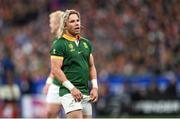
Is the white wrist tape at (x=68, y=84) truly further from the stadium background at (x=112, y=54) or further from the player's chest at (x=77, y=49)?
the stadium background at (x=112, y=54)

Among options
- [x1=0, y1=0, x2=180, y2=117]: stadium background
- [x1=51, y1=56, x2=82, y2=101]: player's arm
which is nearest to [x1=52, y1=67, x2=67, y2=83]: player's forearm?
[x1=51, y1=56, x2=82, y2=101]: player's arm

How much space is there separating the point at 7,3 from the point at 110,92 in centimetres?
963

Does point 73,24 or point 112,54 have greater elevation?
point 73,24

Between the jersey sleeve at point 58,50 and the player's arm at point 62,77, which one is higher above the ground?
the jersey sleeve at point 58,50

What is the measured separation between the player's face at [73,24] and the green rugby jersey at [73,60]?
0.41ft

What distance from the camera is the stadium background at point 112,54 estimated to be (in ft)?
64.3

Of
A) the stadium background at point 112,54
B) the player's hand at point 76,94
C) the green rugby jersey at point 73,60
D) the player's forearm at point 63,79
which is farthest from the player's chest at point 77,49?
the stadium background at point 112,54

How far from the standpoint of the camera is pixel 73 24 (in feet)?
30.3

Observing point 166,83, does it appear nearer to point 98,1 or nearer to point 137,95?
point 137,95

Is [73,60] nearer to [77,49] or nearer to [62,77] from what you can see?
[77,49]

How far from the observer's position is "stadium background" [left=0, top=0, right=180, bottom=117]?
64.3 ft

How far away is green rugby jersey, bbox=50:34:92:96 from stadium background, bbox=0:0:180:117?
8.91 metres

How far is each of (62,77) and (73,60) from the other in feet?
1.02

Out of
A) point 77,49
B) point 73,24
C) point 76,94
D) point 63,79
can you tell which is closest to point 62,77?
point 63,79
